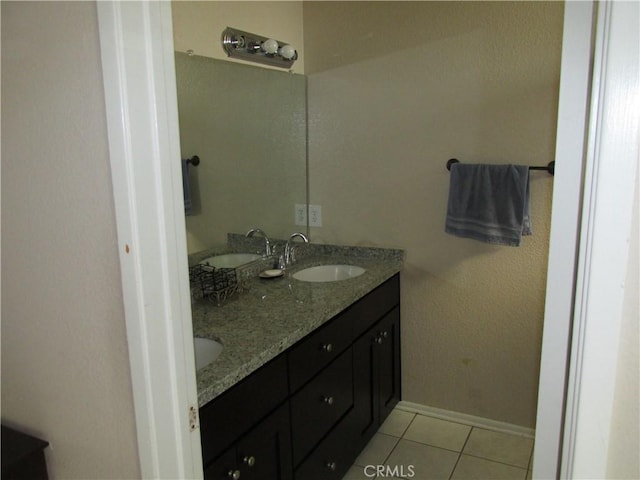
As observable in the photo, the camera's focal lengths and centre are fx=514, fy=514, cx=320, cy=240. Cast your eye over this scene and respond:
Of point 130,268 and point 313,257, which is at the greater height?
point 130,268

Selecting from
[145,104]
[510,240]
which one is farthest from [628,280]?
[510,240]

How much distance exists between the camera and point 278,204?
8.87 feet

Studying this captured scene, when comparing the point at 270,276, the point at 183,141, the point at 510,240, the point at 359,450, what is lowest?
the point at 359,450

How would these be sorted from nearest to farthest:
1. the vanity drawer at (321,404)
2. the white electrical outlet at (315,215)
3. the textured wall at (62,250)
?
the textured wall at (62,250)
the vanity drawer at (321,404)
the white electrical outlet at (315,215)


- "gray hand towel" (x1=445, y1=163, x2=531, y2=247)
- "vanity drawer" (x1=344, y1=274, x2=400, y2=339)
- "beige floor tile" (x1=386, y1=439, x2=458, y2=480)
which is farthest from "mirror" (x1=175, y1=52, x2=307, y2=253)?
"beige floor tile" (x1=386, y1=439, x2=458, y2=480)

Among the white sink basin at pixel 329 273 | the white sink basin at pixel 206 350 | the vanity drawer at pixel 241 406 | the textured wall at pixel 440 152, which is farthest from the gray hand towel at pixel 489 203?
the white sink basin at pixel 206 350

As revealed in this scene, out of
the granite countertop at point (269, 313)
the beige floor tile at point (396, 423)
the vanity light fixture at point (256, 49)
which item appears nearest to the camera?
the granite countertop at point (269, 313)

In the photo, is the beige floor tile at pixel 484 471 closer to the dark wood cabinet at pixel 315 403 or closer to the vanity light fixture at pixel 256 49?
the dark wood cabinet at pixel 315 403

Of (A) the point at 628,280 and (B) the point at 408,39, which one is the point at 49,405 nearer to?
(A) the point at 628,280

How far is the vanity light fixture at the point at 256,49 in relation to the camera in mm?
2180

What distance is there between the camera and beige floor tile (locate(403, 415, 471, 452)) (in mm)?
2527

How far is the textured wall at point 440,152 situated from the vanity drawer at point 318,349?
717 mm

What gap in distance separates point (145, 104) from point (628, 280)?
77 centimetres

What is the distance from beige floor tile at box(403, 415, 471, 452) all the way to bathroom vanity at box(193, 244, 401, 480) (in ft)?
0.54
